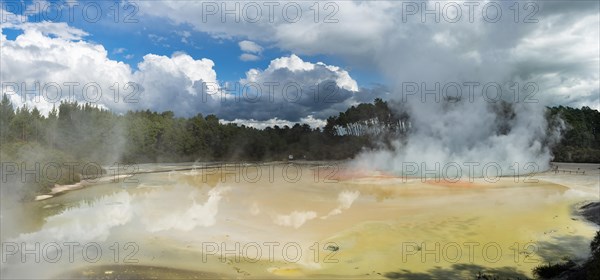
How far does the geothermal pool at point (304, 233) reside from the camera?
11.1m

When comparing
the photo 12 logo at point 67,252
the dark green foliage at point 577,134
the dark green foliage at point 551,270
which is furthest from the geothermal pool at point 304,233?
the dark green foliage at point 577,134

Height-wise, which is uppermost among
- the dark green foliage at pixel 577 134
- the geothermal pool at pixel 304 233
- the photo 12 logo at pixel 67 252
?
the dark green foliage at pixel 577 134

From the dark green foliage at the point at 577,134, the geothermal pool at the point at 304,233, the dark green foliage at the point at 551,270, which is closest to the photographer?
the dark green foliage at the point at 551,270

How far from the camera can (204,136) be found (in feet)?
212

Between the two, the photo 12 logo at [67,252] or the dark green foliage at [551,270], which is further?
the photo 12 logo at [67,252]

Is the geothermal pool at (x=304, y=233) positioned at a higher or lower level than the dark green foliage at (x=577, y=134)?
lower

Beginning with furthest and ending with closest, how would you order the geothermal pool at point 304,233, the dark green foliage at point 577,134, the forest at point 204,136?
the forest at point 204,136 → the dark green foliage at point 577,134 → the geothermal pool at point 304,233

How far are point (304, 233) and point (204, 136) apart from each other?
52.3 m

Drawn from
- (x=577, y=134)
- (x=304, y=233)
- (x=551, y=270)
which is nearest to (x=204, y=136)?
(x=577, y=134)

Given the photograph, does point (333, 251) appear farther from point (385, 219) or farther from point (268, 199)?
point (268, 199)

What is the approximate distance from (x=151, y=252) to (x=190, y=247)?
117 centimetres

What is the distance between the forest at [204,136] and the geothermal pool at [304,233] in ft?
44.5

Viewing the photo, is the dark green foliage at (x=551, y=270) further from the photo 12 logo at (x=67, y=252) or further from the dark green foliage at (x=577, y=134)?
the dark green foliage at (x=577, y=134)

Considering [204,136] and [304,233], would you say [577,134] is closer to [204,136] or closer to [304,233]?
[304,233]
